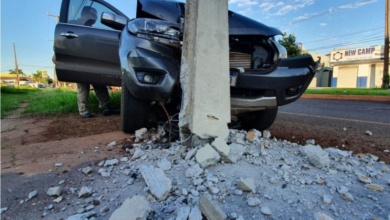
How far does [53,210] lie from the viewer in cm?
147

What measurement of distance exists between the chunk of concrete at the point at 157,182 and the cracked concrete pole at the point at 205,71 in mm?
443

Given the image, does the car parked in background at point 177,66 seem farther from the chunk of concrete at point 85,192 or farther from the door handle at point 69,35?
the door handle at point 69,35

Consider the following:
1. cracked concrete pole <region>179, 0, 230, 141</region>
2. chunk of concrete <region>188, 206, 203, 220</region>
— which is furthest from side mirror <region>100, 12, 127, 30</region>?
chunk of concrete <region>188, 206, 203, 220</region>

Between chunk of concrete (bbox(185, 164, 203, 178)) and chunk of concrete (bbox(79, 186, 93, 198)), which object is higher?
chunk of concrete (bbox(185, 164, 203, 178))

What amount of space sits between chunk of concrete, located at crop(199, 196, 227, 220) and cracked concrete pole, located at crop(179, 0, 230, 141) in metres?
0.65

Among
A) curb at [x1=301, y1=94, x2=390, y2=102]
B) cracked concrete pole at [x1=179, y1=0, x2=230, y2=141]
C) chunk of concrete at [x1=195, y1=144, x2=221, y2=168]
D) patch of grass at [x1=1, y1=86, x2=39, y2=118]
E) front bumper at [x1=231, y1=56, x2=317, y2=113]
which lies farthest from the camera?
curb at [x1=301, y1=94, x2=390, y2=102]

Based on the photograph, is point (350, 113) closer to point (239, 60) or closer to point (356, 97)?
point (239, 60)

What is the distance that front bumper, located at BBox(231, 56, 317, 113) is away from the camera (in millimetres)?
2297

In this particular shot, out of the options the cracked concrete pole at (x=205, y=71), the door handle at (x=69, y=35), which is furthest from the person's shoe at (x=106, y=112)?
the cracked concrete pole at (x=205, y=71)

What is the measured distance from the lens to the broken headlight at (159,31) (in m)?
2.26

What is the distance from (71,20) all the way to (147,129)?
265cm

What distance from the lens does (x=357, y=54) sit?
2788 cm

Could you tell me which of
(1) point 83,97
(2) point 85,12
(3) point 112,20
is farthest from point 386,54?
(3) point 112,20

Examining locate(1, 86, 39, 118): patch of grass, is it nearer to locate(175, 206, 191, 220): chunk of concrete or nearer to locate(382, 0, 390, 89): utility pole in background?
locate(175, 206, 191, 220): chunk of concrete
